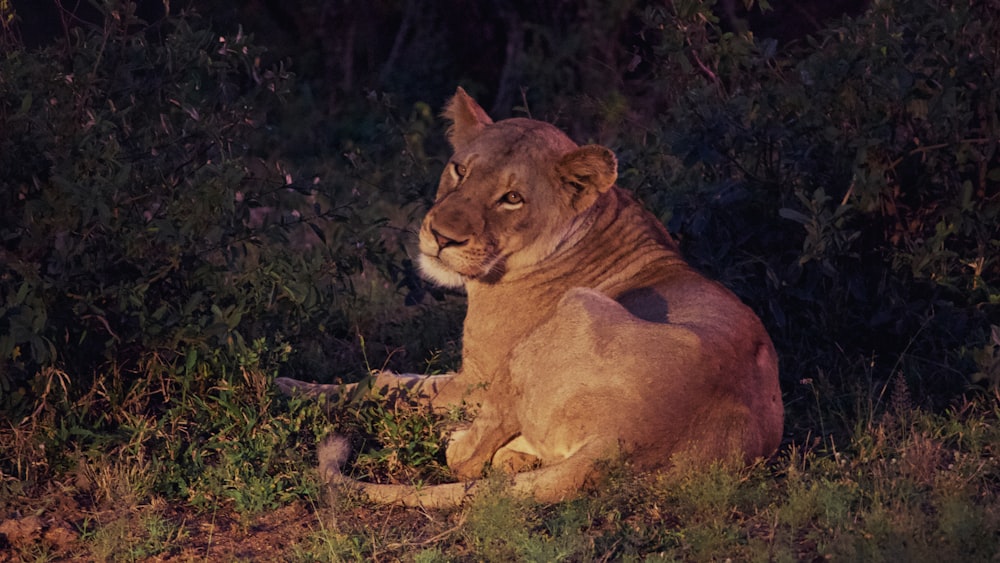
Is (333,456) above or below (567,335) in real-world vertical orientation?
below

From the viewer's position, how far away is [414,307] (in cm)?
685

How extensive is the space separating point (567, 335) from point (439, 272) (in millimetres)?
750

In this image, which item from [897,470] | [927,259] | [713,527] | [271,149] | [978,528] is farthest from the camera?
[271,149]

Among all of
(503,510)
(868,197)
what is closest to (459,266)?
(503,510)

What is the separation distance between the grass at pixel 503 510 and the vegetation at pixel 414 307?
0.01 meters

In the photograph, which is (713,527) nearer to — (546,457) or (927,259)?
(546,457)

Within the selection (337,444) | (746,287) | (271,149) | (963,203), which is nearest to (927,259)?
(963,203)

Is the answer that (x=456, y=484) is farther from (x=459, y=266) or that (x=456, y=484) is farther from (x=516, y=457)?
(x=459, y=266)

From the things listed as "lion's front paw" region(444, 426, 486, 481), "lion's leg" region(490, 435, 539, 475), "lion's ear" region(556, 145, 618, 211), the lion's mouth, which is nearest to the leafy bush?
"lion's ear" region(556, 145, 618, 211)

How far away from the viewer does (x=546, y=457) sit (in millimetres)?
4316

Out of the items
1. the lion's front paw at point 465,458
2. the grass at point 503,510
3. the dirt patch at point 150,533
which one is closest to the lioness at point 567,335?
the lion's front paw at point 465,458

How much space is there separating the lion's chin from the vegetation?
0.26m

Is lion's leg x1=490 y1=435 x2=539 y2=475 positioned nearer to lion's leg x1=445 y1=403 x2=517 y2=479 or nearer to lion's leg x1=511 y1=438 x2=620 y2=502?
lion's leg x1=445 y1=403 x2=517 y2=479

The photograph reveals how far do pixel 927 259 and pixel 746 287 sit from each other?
796mm
